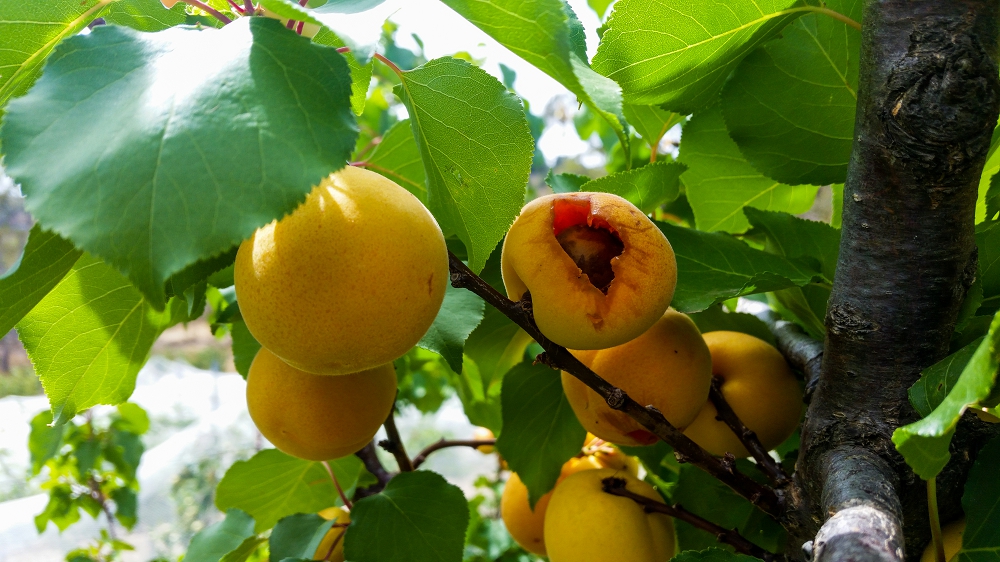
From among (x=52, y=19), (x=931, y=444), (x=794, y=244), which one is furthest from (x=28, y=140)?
(x=794, y=244)

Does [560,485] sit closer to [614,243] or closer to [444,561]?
[444,561]

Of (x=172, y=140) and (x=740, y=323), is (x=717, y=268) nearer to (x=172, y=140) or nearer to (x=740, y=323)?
(x=740, y=323)

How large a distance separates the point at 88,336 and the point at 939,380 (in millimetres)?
598

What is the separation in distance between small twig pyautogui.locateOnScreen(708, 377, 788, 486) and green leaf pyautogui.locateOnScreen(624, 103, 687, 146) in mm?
282

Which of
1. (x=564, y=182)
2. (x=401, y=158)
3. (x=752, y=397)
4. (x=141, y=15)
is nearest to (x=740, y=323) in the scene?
(x=752, y=397)

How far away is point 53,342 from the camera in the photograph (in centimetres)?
54

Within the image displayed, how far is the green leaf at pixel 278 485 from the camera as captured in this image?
812mm

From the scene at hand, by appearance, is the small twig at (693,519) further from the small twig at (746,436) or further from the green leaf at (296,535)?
the green leaf at (296,535)

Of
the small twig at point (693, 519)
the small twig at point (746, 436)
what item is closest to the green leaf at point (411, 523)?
the small twig at point (693, 519)

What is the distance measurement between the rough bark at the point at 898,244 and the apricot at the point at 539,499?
30 cm

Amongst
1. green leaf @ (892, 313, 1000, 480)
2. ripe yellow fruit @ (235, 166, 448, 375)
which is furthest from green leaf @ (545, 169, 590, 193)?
green leaf @ (892, 313, 1000, 480)

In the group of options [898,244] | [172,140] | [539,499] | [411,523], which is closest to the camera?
[172,140]

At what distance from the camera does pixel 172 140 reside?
28 centimetres

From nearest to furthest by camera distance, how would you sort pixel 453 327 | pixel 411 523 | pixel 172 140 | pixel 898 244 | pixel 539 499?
1. pixel 172 140
2. pixel 898 244
3. pixel 453 327
4. pixel 411 523
5. pixel 539 499
